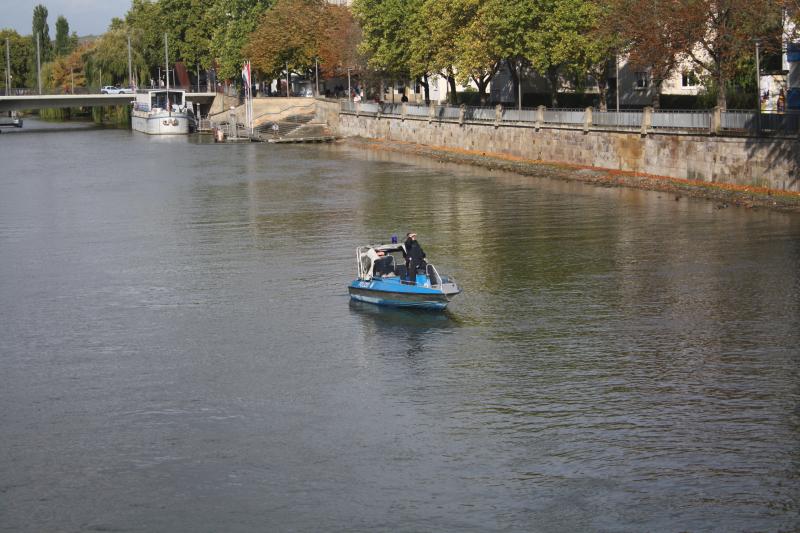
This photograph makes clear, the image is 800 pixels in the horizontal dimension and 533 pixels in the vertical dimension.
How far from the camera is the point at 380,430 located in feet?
68.0

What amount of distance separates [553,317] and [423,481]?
11.1 m

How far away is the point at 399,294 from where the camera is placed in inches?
1159

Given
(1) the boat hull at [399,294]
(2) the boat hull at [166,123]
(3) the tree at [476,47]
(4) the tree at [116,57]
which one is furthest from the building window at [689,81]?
(4) the tree at [116,57]

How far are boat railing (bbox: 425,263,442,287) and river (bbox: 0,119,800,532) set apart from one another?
0.96 meters

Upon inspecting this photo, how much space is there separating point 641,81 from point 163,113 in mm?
59754

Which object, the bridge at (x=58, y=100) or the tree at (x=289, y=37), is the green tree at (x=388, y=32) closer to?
the tree at (x=289, y=37)

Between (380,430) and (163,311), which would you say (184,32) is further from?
(380,430)

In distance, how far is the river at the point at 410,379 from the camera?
17.7 meters

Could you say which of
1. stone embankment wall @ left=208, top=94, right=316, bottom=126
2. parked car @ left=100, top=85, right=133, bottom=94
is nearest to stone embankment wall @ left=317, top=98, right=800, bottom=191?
stone embankment wall @ left=208, top=94, right=316, bottom=126

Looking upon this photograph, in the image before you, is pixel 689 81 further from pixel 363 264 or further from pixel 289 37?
pixel 289 37

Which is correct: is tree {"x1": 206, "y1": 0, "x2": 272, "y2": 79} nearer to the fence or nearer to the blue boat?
the fence

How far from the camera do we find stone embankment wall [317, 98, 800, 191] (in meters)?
47.8

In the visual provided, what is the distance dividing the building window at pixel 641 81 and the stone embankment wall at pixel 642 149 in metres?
11.2

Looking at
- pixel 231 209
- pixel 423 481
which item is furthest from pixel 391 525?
pixel 231 209
